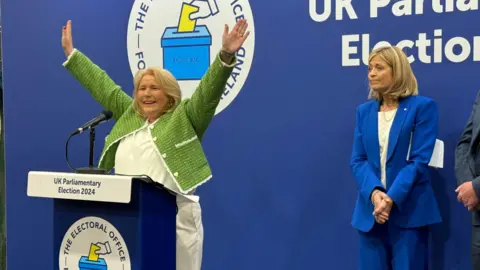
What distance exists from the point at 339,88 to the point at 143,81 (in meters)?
1.26

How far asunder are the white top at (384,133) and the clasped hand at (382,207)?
11 cm

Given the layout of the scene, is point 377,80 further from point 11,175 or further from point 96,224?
point 11,175

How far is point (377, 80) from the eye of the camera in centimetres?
306

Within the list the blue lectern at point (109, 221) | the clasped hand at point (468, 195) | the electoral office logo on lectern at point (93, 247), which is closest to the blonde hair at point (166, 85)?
the blue lectern at point (109, 221)

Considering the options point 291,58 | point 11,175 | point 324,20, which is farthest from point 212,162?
point 11,175

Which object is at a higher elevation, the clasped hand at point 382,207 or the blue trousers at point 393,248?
the clasped hand at point 382,207

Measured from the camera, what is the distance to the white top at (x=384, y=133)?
3.08 m

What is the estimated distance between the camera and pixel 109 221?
2.40 metres

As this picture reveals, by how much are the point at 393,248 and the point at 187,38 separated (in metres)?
1.87

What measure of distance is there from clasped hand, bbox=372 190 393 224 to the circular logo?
1295 millimetres

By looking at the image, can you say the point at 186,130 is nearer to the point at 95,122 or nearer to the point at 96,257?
the point at 95,122

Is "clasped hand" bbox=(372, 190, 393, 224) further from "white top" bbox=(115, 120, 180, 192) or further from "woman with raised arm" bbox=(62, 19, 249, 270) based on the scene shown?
"white top" bbox=(115, 120, 180, 192)

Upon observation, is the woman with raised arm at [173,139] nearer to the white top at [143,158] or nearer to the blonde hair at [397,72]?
the white top at [143,158]

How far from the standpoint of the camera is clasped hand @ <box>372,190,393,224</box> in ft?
9.64
